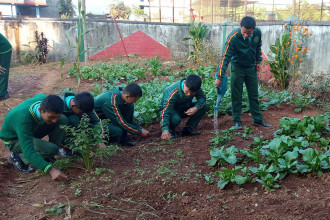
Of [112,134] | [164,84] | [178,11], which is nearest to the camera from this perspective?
[112,134]

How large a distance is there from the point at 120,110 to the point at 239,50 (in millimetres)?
1828

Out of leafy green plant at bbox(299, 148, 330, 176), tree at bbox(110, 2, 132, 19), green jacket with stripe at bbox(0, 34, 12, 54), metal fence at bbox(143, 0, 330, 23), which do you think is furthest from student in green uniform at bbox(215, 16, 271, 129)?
tree at bbox(110, 2, 132, 19)

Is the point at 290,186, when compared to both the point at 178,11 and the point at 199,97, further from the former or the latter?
the point at 178,11

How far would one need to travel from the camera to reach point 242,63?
4.57 meters

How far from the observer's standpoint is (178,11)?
18.0 m

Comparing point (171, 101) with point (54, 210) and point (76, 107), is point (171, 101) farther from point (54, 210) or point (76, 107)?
point (54, 210)

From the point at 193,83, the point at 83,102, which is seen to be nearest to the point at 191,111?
the point at 193,83

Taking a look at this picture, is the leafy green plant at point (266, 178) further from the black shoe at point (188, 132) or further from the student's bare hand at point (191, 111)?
the black shoe at point (188, 132)

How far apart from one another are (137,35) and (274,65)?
7.10 meters

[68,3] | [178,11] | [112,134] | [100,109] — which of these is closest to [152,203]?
[112,134]

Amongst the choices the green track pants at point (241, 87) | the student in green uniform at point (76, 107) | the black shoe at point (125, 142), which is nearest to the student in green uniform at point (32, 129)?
the student in green uniform at point (76, 107)

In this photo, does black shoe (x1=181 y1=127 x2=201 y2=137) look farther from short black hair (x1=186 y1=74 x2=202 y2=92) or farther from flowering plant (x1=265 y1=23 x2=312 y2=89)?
flowering plant (x1=265 y1=23 x2=312 y2=89)

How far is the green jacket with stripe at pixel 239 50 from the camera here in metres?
4.48

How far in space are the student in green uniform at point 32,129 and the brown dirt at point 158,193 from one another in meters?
0.20
